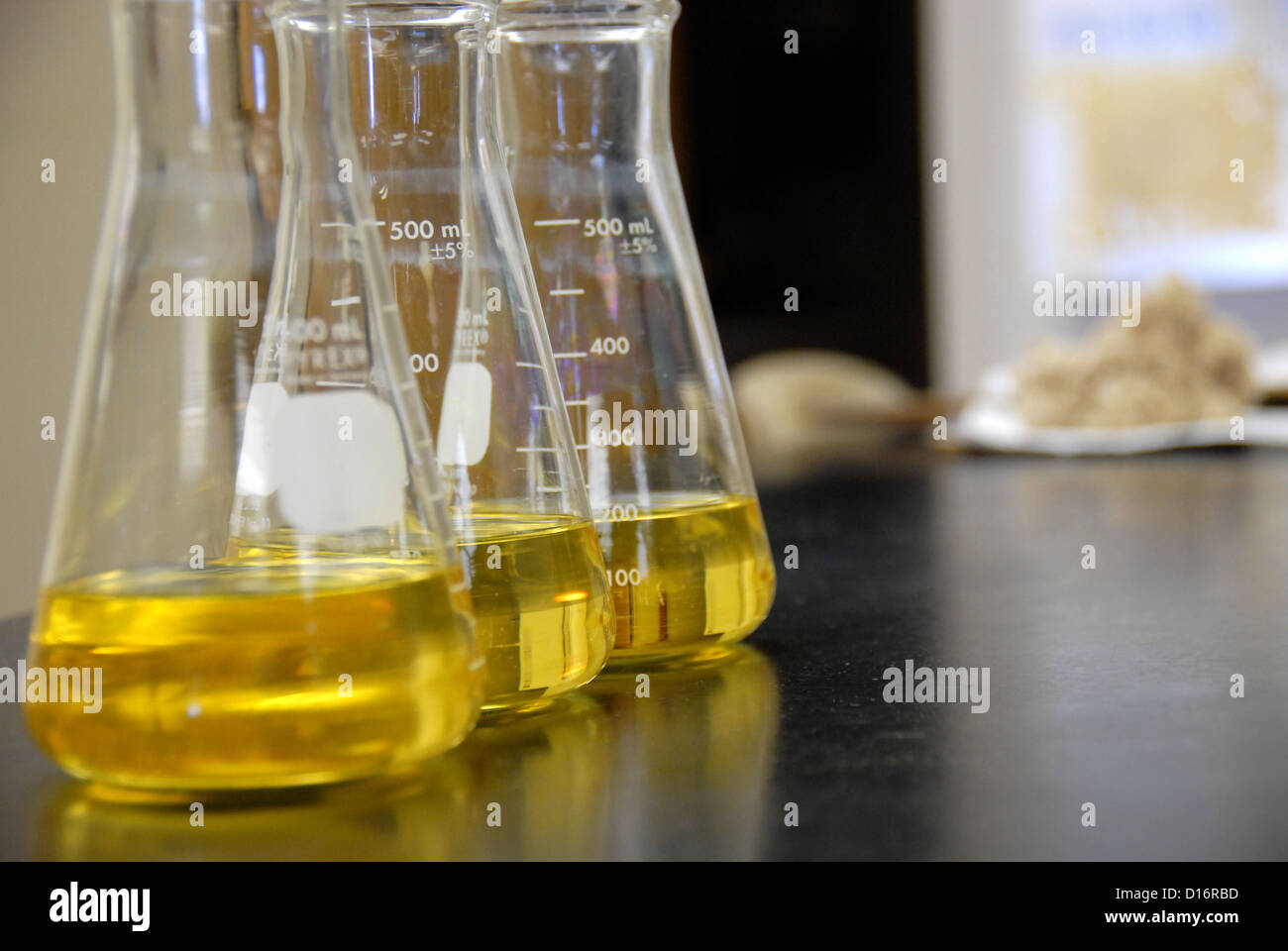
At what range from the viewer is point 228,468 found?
1.42ft

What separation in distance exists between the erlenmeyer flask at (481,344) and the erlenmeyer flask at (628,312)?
52 millimetres

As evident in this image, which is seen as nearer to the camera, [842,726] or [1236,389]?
[842,726]

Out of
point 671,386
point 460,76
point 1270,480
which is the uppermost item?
point 460,76

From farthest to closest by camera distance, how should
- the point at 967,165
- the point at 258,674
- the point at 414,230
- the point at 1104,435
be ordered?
the point at 967,165, the point at 1104,435, the point at 414,230, the point at 258,674

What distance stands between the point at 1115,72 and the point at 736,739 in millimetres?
4195

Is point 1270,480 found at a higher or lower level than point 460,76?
lower

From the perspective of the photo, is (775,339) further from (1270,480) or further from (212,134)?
(212,134)

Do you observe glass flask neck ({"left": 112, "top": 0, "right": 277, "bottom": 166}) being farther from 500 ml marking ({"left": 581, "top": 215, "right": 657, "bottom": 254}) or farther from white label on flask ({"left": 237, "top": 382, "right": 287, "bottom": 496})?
500 ml marking ({"left": 581, "top": 215, "right": 657, "bottom": 254})

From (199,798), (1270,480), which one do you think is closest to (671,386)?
(199,798)

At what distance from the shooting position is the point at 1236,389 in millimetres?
1887

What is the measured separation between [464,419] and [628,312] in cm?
11

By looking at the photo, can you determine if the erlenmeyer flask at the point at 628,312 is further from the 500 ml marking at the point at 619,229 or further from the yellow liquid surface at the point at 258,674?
the yellow liquid surface at the point at 258,674

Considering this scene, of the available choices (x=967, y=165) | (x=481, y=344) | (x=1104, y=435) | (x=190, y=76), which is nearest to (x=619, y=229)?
(x=481, y=344)

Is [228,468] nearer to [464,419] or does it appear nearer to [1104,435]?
[464,419]
